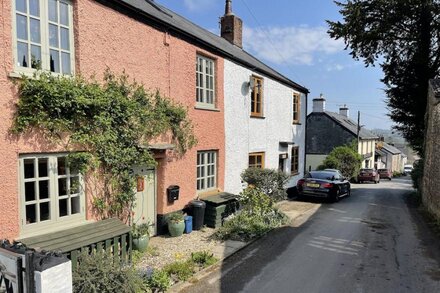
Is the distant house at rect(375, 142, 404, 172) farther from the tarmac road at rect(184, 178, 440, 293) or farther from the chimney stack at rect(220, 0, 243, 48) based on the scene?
the tarmac road at rect(184, 178, 440, 293)

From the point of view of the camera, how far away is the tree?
1906cm

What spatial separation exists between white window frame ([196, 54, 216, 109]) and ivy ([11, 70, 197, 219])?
2.11 metres

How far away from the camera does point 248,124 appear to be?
574 inches

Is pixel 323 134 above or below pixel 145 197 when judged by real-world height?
above

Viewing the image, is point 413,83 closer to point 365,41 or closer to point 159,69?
point 365,41

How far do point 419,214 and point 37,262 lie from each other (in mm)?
15554

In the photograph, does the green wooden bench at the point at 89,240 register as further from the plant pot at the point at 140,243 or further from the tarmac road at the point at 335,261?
the tarmac road at the point at 335,261

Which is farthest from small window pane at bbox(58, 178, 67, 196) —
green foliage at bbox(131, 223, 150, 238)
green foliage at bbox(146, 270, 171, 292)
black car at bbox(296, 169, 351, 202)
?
black car at bbox(296, 169, 351, 202)

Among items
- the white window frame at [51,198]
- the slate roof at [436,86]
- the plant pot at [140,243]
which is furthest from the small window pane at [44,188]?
the slate roof at [436,86]

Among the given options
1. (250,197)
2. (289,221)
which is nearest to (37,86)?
(250,197)

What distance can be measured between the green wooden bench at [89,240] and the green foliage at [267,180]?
6.41 meters

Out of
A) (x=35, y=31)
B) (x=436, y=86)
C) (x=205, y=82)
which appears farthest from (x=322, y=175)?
(x=35, y=31)

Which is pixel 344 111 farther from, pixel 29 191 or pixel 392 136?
pixel 29 191

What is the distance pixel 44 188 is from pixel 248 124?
31.1 feet
